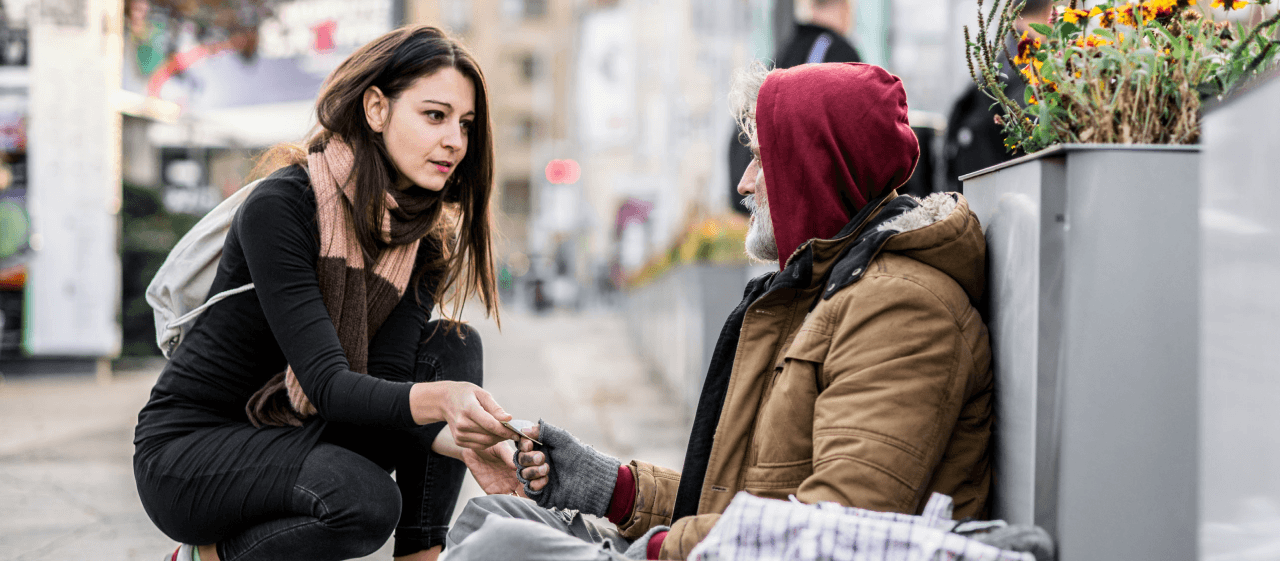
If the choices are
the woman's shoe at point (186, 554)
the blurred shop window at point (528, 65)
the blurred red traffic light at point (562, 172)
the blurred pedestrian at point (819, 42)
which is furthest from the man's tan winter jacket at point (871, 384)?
the blurred shop window at point (528, 65)

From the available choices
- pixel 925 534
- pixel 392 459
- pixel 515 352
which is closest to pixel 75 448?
pixel 392 459

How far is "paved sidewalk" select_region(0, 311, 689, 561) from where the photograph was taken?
3.76m

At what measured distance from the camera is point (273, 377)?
2.55m

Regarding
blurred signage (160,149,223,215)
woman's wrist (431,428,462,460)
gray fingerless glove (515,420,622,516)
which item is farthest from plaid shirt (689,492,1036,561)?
blurred signage (160,149,223,215)

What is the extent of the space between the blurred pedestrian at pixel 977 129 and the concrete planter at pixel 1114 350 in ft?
7.70

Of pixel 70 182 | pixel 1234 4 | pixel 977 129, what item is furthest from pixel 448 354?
pixel 70 182

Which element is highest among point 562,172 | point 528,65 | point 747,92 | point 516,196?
point 528,65

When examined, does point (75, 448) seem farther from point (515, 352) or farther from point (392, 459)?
point (515, 352)

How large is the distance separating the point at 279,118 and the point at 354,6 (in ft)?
4.32

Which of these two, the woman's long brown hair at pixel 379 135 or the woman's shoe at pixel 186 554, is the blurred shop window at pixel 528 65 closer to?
the woman's long brown hair at pixel 379 135

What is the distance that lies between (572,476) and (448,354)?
2.88 feet

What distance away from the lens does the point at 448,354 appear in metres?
2.88

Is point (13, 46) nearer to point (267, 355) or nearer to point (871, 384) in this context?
point (267, 355)

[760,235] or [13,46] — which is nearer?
[760,235]
